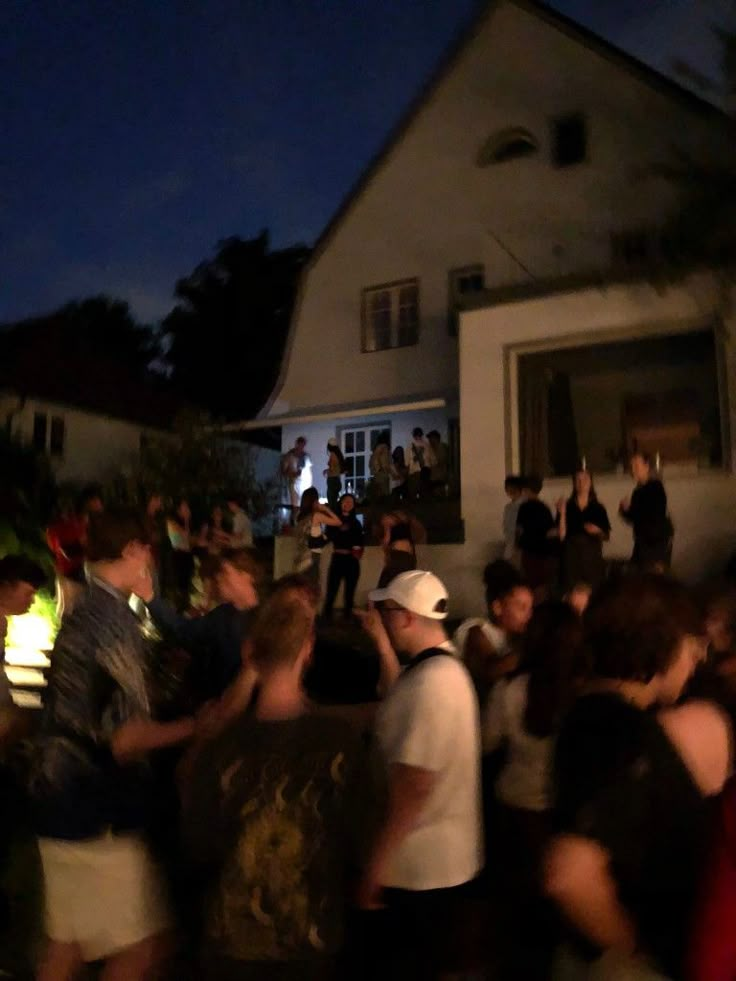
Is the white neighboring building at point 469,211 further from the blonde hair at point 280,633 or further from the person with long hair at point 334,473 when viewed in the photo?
the blonde hair at point 280,633

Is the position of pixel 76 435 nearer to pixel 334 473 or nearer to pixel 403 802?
pixel 334 473

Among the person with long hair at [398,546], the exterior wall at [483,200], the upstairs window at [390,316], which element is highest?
the exterior wall at [483,200]

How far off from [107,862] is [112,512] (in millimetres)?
1179

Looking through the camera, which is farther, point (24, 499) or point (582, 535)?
point (24, 499)

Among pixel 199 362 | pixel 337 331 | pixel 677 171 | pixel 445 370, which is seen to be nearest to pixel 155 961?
pixel 677 171

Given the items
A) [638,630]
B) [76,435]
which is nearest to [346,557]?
[638,630]

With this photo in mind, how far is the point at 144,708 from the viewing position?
2754 mm

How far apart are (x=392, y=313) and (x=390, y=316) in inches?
2.7

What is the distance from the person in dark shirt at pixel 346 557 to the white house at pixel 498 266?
1.48 meters

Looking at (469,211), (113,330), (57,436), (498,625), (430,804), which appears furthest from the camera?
(113,330)

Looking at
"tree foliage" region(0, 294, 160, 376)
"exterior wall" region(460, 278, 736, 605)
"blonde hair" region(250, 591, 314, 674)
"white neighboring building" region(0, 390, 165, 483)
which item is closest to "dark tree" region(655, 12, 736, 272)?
"exterior wall" region(460, 278, 736, 605)

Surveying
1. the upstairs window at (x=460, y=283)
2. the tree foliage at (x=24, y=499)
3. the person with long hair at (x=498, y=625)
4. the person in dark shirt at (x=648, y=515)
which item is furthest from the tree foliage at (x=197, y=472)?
the person with long hair at (x=498, y=625)

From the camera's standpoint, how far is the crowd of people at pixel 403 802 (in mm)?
1785

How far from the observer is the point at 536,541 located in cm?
810
